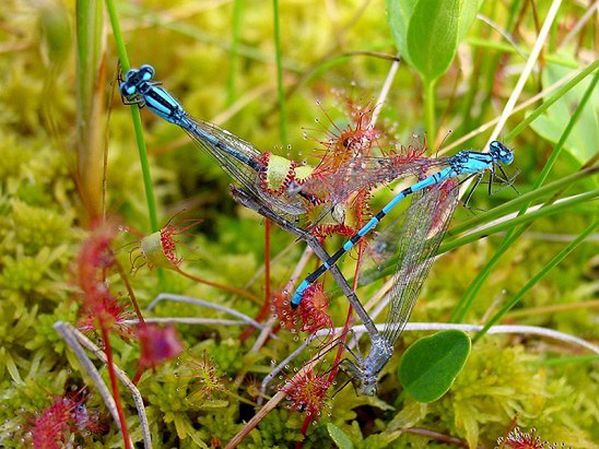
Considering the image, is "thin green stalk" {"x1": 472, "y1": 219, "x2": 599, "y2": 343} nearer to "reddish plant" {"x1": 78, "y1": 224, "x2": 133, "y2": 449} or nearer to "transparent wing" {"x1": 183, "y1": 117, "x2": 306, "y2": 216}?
"transparent wing" {"x1": 183, "y1": 117, "x2": 306, "y2": 216}

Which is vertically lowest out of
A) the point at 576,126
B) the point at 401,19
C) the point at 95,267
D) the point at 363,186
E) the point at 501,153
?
the point at 95,267

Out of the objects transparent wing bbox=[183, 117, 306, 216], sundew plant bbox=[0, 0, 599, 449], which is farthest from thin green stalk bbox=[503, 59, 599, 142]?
transparent wing bbox=[183, 117, 306, 216]

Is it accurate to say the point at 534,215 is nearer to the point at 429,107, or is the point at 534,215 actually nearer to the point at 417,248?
the point at 417,248

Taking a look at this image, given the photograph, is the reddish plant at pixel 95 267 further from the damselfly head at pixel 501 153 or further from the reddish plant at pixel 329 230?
the damselfly head at pixel 501 153

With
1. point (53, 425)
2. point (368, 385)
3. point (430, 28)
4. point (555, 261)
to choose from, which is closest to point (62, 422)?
point (53, 425)

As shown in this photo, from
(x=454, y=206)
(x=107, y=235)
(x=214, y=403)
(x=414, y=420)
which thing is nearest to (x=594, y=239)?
(x=454, y=206)

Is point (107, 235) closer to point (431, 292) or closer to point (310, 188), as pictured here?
point (310, 188)

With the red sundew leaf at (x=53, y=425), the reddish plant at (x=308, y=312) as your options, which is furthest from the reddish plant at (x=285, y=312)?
the red sundew leaf at (x=53, y=425)
